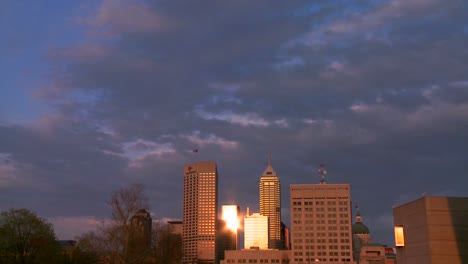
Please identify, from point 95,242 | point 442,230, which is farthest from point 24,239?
point 442,230

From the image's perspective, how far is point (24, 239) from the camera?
87.4 metres

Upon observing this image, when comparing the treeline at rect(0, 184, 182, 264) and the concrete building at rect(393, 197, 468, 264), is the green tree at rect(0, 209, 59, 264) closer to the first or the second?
the treeline at rect(0, 184, 182, 264)

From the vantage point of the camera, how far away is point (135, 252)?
204ft

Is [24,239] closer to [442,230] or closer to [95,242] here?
[95,242]

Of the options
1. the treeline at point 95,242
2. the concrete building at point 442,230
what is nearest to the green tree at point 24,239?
the treeline at point 95,242

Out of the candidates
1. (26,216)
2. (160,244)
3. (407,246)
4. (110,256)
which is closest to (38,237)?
(26,216)

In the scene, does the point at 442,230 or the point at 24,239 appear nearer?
the point at 442,230

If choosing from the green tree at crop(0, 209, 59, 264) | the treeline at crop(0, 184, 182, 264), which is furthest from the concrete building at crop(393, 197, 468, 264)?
the green tree at crop(0, 209, 59, 264)

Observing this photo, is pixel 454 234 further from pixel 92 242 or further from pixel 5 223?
pixel 5 223

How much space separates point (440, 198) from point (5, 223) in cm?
6925

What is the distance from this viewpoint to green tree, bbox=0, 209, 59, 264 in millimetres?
85750

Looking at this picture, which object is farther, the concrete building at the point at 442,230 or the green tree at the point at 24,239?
the green tree at the point at 24,239

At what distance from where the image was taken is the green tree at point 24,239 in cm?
8575

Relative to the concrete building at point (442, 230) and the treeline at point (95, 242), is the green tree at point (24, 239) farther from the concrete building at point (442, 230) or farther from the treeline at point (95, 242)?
the concrete building at point (442, 230)
